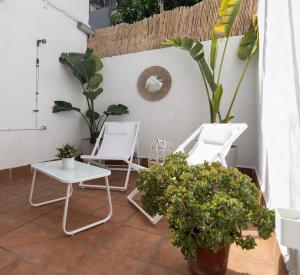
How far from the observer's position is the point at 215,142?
2613mm

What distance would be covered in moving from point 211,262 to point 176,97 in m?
3.28

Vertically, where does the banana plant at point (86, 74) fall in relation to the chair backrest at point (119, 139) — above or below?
above

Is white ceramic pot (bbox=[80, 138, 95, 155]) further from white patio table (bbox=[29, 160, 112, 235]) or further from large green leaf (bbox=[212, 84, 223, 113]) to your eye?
large green leaf (bbox=[212, 84, 223, 113])

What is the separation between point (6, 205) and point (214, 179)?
2391mm

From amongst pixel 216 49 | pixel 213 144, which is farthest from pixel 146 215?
pixel 216 49

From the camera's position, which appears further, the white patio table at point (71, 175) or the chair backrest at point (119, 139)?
the chair backrest at point (119, 139)

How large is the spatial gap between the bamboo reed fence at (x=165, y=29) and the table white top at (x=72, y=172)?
3.10 metres

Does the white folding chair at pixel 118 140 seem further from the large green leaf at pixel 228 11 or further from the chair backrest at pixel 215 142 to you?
the large green leaf at pixel 228 11

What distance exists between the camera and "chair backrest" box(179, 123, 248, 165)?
2.29 metres

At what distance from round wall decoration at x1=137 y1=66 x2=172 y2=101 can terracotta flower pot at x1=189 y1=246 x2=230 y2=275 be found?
3.36m

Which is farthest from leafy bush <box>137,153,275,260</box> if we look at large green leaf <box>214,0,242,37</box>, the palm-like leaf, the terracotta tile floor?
large green leaf <box>214,0,242,37</box>

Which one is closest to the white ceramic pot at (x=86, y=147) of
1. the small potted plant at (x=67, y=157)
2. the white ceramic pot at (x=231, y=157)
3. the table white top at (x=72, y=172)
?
the table white top at (x=72, y=172)

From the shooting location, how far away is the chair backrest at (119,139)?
3.46m

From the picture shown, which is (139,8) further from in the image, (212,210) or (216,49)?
(212,210)
